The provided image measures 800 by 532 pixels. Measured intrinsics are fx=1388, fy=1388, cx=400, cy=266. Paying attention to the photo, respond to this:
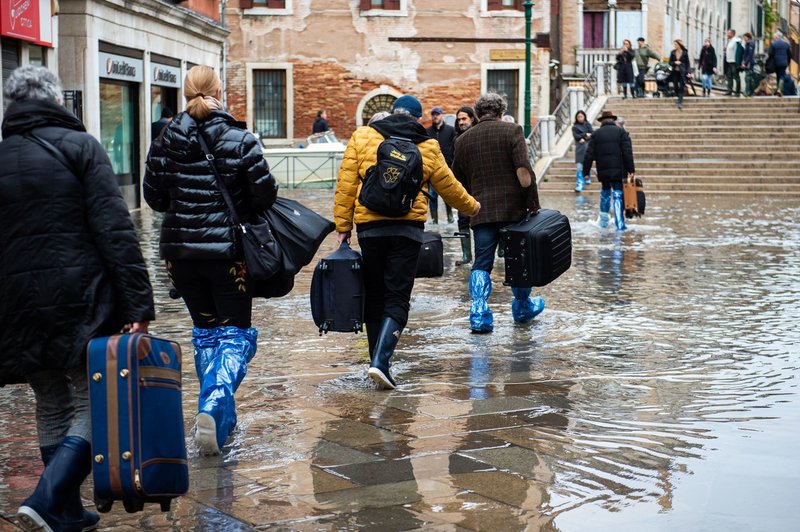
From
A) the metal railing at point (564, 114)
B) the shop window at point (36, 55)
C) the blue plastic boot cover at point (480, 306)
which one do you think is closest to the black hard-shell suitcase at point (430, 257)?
the blue plastic boot cover at point (480, 306)

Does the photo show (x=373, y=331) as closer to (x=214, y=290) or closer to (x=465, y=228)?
(x=214, y=290)

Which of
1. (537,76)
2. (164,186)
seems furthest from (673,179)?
(164,186)

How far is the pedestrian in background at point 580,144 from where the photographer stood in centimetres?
2967

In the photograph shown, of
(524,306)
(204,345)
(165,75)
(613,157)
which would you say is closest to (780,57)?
(165,75)

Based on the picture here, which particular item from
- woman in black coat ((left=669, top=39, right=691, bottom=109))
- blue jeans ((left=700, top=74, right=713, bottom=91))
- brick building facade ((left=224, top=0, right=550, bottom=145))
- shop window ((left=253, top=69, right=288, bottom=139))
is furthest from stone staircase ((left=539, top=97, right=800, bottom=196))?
shop window ((left=253, top=69, right=288, bottom=139))

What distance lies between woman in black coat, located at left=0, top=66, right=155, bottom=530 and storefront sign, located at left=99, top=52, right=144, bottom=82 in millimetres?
17519

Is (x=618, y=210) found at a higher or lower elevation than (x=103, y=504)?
higher

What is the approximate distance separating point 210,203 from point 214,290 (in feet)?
1.36

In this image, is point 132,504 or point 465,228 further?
point 465,228

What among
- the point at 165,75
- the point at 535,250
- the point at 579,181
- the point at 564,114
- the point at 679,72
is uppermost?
the point at 679,72

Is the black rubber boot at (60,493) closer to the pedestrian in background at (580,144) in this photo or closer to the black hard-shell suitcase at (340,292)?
the black hard-shell suitcase at (340,292)

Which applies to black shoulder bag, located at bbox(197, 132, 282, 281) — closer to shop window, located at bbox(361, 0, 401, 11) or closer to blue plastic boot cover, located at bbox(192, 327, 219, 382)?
blue plastic boot cover, located at bbox(192, 327, 219, 382)

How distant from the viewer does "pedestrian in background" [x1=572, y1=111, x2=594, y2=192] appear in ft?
97.3

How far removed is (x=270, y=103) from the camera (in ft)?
150
